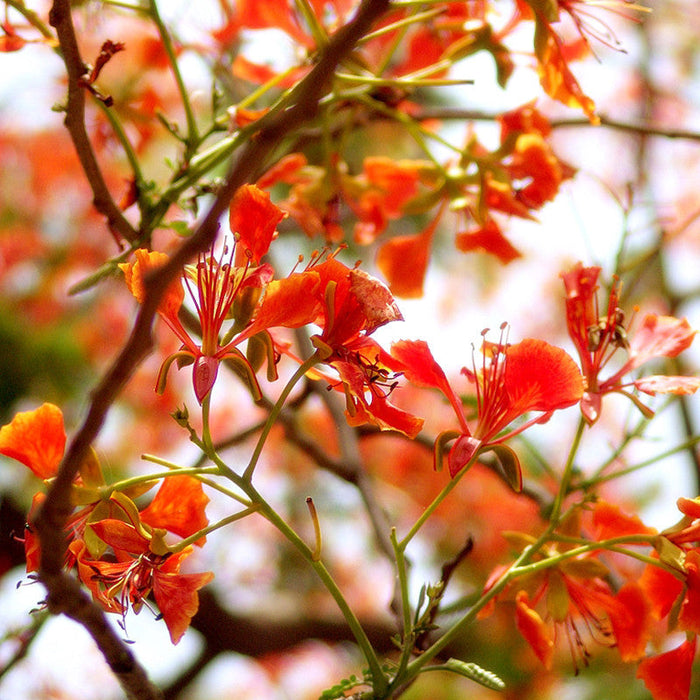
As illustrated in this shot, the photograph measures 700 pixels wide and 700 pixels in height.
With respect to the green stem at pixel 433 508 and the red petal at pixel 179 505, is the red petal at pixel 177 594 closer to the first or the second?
the red petal at pixel 179 505

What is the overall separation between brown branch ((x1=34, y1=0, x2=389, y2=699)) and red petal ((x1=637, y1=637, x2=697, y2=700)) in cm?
54

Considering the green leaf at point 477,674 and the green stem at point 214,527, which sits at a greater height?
the green stem at point 214,527

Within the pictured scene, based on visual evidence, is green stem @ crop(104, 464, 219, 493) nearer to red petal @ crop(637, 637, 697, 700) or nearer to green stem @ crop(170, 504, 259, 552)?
green stem @ crop(170, 504, 259, 552)

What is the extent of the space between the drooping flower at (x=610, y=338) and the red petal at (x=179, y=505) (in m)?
Result: 0.42

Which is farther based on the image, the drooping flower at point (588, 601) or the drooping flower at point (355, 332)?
the drooping flower at point (588, 601)

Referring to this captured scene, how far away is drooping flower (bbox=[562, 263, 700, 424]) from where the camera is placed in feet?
3.26

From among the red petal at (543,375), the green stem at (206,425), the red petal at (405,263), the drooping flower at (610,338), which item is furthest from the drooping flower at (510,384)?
the red petal at (405,263)

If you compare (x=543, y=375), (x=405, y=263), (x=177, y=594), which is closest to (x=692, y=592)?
(x=543, y=375)

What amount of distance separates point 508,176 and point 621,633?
61cm

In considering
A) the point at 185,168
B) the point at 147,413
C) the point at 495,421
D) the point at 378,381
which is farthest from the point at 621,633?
the point at 147,413

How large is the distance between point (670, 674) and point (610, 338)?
365mm

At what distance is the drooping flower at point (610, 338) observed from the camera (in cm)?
99

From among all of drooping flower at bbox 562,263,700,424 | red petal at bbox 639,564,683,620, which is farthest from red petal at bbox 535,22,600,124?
red petal at bbox 639,564,683,620

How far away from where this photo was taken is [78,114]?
980mm
